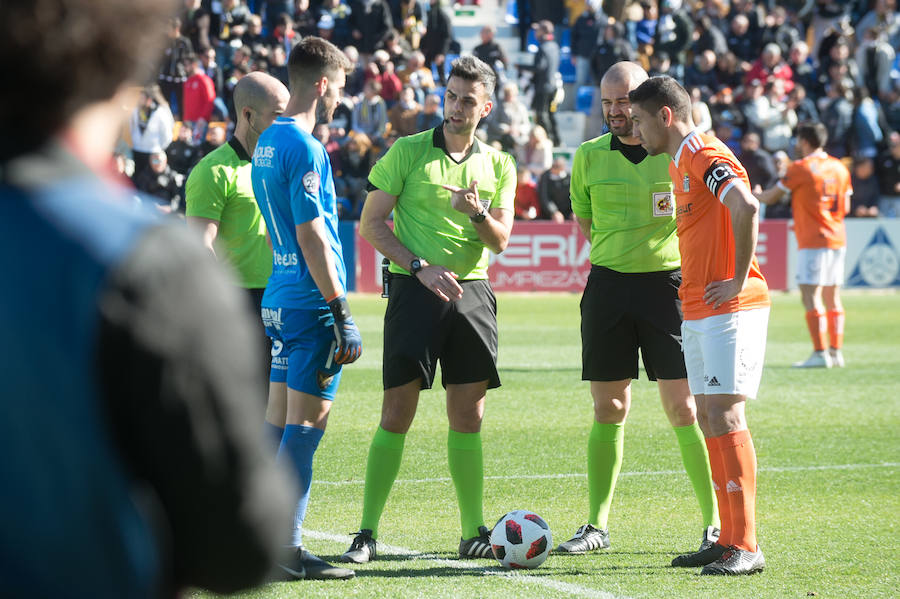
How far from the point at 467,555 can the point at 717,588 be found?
1.22m

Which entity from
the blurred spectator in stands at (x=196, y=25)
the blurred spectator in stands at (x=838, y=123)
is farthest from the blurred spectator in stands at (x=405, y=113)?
the blurred spectator in stands at (x=838, y=123)

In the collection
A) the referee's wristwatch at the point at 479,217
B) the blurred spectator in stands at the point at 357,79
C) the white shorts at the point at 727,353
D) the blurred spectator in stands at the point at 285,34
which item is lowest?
the white shorts at the point at 727,353

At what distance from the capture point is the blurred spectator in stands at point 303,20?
80.6 feet

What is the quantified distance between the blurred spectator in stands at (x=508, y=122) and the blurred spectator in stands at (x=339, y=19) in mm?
3658

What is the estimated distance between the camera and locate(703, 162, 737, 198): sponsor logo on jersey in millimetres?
5094

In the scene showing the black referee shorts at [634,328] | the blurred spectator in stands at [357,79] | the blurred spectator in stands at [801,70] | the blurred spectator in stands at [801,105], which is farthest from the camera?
the blurred spectator in stands at [801,70]

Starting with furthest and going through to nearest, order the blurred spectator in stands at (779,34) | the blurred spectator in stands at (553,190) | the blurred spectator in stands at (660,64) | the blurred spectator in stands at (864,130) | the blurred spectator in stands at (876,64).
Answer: the blurred spectator in stands at (779,34), the blurred spectator in stands at (876,64), the blurred spectator in stands at (660,64), the blurred spectator in stands at (864,130), the blurred spectator in stands at (553,190)

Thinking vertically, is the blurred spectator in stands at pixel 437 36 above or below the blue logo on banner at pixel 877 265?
above

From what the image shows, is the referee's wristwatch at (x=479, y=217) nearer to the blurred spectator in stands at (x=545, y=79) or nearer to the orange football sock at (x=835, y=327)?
the orange football sock at (x=835, y=327)

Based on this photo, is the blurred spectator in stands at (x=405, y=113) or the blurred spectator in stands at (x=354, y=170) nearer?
the blurred spectator in stands at (x=354, y=170)

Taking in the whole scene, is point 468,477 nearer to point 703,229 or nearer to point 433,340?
point 433,340

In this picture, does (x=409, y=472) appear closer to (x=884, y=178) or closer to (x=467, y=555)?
(x=467, y=555)

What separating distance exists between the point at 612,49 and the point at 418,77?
424 cm

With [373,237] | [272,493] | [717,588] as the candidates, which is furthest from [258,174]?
[272,493]
